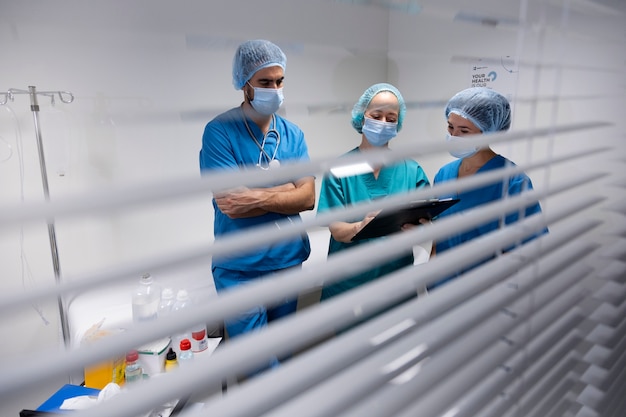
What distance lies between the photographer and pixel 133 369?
139 cm

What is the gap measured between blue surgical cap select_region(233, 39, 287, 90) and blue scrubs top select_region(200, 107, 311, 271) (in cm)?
16

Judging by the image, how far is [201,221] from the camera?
2.08 m

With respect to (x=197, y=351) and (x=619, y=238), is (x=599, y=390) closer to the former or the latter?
(x=619, y=238)

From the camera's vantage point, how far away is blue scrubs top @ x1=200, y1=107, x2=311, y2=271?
1.32 meters

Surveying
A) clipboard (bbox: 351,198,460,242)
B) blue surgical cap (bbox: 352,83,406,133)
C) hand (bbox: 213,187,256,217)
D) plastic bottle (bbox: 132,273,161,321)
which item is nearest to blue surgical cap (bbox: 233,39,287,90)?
blue surgical cap (bbox: 352,83,406,133)

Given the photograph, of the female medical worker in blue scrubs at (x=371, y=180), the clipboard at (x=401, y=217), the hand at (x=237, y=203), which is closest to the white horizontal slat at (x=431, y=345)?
the clipboard at (x=401, y=217)

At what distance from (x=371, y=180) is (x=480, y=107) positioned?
1.47 feet

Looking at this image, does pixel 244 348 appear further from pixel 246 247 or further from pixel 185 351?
pixel 185 351

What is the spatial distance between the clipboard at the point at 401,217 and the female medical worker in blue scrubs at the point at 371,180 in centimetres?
20

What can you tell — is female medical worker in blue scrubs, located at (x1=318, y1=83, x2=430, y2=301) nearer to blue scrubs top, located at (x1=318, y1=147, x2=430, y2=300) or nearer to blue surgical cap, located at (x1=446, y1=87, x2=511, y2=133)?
blue scrubs top, located at (x1=318, y1=147, x2=430, y2=300)

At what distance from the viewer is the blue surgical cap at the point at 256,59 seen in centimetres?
119

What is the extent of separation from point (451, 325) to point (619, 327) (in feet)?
1.94

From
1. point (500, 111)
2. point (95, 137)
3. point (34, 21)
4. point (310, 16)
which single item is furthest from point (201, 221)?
point (34, 21)

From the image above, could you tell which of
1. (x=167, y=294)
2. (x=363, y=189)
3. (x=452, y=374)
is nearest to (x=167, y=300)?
(x=167, y=294)
